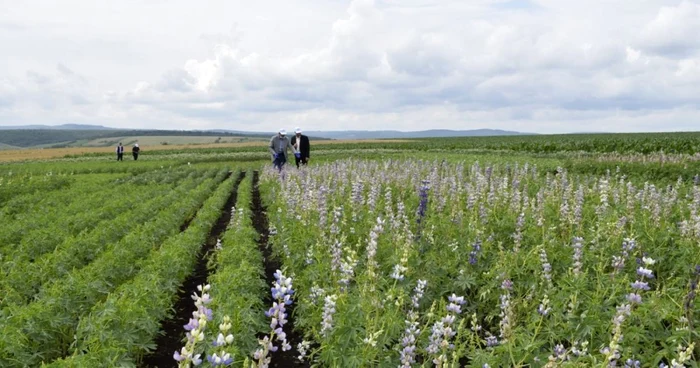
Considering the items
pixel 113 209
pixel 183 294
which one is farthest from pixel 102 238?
pixel 113 209

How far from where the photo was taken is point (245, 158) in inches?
1918

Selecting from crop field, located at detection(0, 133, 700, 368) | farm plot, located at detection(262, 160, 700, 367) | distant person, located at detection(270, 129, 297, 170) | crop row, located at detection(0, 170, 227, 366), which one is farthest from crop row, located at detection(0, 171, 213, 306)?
distant person, located at detection(270, 129, 297, 170)

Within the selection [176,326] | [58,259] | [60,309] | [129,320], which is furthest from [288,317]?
[58,259]

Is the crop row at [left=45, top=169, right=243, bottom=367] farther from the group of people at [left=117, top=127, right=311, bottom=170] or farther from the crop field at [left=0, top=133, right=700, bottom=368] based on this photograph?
the group of people at [left=117, top=127, right=311, bottom=170]

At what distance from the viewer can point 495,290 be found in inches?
252

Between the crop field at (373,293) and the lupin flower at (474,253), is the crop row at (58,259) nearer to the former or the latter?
the crop field at (373,293)

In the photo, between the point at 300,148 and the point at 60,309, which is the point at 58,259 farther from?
the point at 300,148

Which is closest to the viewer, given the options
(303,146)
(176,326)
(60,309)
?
(60,309)

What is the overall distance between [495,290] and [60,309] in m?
4.91

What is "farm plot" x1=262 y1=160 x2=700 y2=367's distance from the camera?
169 inches

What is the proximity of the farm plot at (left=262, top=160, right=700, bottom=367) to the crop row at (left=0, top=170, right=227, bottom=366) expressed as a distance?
2.49m

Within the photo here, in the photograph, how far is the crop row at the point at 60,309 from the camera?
5.06 metres

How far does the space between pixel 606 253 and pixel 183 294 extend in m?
6.15

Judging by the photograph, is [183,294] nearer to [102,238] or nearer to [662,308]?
[102,238]
